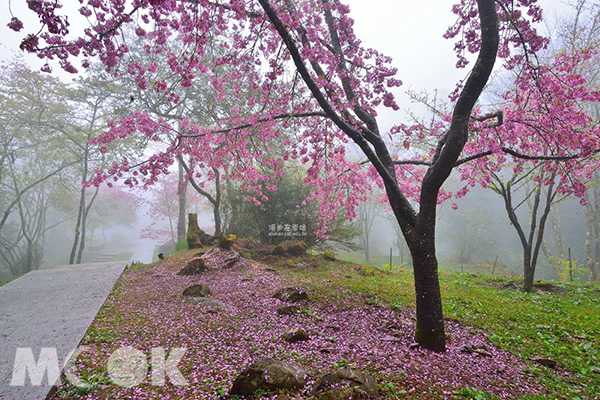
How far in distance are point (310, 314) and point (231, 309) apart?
3.54ft

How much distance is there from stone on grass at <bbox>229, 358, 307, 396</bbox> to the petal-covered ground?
0.24 ft

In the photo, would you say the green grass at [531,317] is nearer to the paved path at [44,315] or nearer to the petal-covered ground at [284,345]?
the petal-covered ground at [284,345]

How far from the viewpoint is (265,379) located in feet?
6.39

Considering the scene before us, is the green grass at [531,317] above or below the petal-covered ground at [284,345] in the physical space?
below

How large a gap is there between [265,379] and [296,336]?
938 mm

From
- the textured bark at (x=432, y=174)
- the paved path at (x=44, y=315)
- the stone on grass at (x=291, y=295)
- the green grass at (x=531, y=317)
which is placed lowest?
the green grass at (x=531, y=317)

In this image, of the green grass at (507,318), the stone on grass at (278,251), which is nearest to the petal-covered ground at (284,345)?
the green grass at (507,318)

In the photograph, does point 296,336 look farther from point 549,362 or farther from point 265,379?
point 549,362

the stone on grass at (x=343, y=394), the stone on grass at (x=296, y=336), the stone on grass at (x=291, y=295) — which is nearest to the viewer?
the stone on grass at (x=343, y=394)

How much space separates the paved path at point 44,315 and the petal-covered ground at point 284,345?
194 millimetres

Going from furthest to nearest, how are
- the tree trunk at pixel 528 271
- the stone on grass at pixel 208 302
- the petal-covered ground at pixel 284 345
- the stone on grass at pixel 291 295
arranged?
1. the tree trunk at pixel 528 271
2. the stone on grass at pixel 291 295
3. the stone on grass at pixel 208 302
4. the petal-covered ground at pixel 284 345

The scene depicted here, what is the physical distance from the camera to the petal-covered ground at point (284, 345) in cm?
211

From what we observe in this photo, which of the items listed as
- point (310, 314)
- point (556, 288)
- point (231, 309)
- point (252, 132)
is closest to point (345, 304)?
point (310, 314)

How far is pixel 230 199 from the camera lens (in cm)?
970
